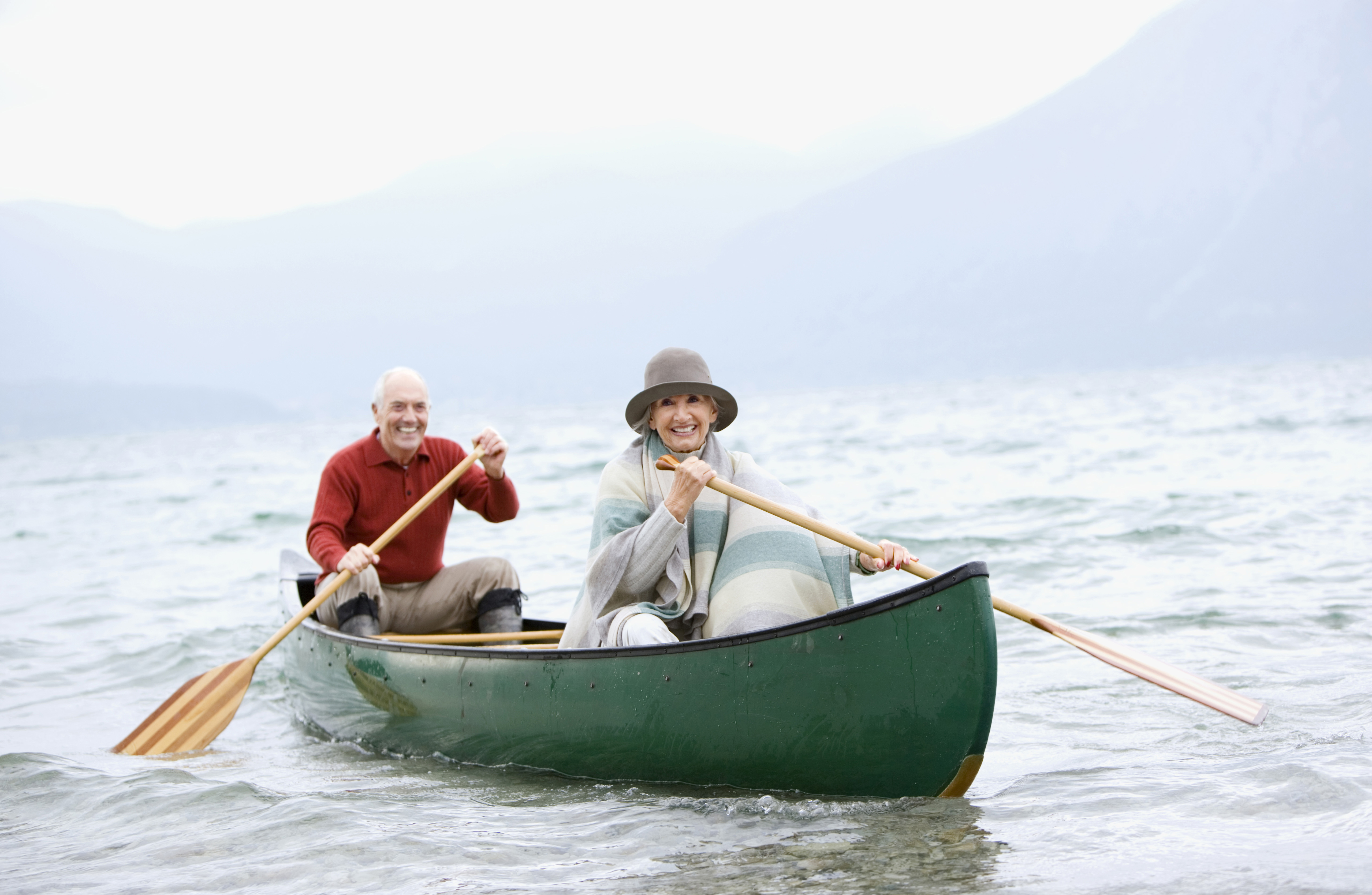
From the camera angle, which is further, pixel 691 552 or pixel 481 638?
pixel 481 638

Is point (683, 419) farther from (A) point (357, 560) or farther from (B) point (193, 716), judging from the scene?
(B) point (193, 716)

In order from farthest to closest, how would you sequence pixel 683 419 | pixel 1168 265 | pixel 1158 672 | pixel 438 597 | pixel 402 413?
pixel 1168 265 → pixel 438 597 → pixel 402 413 → pixel 1158 672 → pixel 683 419

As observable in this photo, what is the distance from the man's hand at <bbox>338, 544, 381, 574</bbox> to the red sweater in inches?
10.7

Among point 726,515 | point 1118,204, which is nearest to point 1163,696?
point 726,515

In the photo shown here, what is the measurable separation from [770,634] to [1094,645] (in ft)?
4.66

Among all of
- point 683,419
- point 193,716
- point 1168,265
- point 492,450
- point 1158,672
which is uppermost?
point 1168,265

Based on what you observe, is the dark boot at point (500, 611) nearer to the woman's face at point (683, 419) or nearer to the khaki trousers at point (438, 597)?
the khaki trousers at point (438, 597)

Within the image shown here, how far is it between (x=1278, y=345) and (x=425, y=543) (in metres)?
162

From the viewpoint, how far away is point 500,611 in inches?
237

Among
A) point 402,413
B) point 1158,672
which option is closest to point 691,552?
point 1158,672

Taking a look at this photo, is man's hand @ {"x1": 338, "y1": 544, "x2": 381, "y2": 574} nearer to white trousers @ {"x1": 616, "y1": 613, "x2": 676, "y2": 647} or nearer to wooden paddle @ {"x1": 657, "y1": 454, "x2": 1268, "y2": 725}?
white trousers @ {"x1": 616, "y1": 613, "x2": 676, "y2": 647}

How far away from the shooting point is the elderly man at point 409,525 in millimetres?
5660

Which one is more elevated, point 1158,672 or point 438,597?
point 438,597

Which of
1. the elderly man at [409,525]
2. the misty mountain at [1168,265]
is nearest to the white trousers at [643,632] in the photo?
the elderly man at [409,525]
